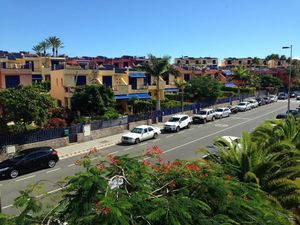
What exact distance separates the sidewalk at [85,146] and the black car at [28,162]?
2.70 meters

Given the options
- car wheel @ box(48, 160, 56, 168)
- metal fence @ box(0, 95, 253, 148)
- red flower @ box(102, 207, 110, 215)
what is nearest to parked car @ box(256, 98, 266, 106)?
metal fence @ box(0, 95, 253, 148)

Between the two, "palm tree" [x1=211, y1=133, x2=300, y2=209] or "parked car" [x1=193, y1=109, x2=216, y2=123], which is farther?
"parked car" [x1=193, y1=109, x2=216, y2=123]

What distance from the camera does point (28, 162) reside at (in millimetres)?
20891

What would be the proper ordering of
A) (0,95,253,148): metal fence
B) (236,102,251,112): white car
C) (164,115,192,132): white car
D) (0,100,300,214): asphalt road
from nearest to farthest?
(0,100,300,214): asphalt road, (0,95,253,148): metal fence, (164,115,192,132): white car, (236,102,251,112): white car

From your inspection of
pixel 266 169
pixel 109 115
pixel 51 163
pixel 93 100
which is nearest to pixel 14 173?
pixel 51 163

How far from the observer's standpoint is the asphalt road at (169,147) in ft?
59.6

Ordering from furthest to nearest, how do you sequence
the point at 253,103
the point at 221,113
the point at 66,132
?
the point at 253,103 → the point at 221,113 → the point at 66,132

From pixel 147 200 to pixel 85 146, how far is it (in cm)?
2189

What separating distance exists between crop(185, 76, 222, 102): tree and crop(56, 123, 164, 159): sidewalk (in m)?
19.4

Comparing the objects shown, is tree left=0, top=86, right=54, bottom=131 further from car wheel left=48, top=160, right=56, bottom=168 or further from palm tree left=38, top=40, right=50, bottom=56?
palm tree left=38, top=40, right=50, bottom=56

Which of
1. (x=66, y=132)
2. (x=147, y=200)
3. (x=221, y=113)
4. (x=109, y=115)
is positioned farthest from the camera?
(x=221, y=113)

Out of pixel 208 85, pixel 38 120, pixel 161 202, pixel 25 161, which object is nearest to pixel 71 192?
pixel 161 202

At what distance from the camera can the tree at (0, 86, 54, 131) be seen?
23.8 meters

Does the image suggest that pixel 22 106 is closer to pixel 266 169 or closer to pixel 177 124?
pixel 177 124
